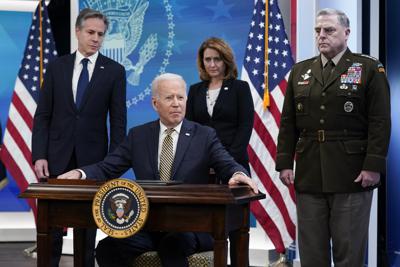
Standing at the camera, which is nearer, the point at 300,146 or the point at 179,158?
the point at 179,158

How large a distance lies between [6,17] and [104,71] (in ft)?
13.3

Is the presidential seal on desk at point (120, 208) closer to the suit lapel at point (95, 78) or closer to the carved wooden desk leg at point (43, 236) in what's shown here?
the carved wooden desk leg at point (43, 236)

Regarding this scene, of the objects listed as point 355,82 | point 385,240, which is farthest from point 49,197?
point 385,240

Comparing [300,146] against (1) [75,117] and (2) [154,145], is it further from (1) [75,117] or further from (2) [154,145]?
(1) [75,117]

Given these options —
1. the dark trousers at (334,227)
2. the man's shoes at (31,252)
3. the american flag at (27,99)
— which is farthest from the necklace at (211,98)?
the man's shoes at (31,252)

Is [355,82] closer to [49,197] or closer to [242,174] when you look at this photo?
[242,174]

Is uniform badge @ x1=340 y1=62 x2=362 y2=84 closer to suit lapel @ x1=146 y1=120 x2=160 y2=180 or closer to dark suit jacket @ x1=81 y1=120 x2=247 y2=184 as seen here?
dark suit jacket @ x1=81 y1=120 x2=247 y2=184

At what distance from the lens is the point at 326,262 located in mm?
3996

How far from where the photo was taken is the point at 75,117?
4.31m

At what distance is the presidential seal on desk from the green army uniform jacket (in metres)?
1.29

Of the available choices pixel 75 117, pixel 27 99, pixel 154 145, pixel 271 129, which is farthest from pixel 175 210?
pixel 27 99

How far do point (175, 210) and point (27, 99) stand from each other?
14.1ft

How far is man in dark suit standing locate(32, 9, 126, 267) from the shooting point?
4.30 m

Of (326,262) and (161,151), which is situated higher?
(161,151)
